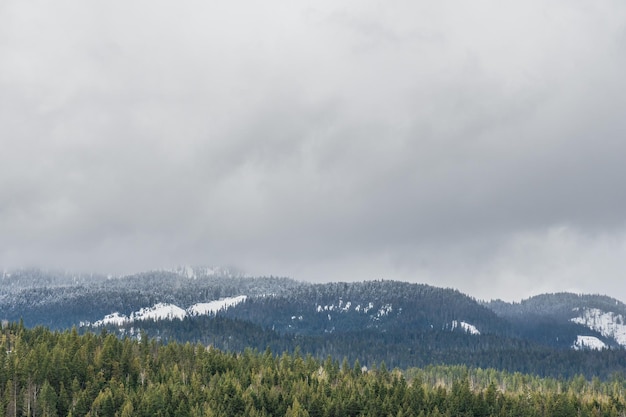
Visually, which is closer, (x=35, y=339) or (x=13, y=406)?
(x=13, y=406)

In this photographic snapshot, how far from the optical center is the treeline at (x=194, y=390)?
134 m

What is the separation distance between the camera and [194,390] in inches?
5758

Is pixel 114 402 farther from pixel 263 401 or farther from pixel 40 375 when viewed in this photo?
pixel 263 401

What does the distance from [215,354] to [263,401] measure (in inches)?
1784

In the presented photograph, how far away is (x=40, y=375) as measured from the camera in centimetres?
14250

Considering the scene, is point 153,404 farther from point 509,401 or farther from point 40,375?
point 509,401

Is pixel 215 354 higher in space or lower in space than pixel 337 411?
higher

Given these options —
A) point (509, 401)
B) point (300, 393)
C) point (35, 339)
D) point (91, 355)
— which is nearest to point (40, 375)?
point (91, 355)

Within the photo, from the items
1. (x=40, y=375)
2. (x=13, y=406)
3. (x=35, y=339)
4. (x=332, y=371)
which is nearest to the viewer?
(x=13, y=406)

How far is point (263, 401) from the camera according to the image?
479 feet

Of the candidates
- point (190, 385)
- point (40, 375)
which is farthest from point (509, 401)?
point (40, 375)

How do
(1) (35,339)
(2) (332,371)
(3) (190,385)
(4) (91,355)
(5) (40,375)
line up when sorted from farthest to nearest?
(2) (332,371), (1) (35,339), (4) (91,355), (3) (190,385), (5) (40,375)

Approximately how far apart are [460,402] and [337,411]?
3014cm

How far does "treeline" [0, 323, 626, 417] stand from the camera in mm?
133500
